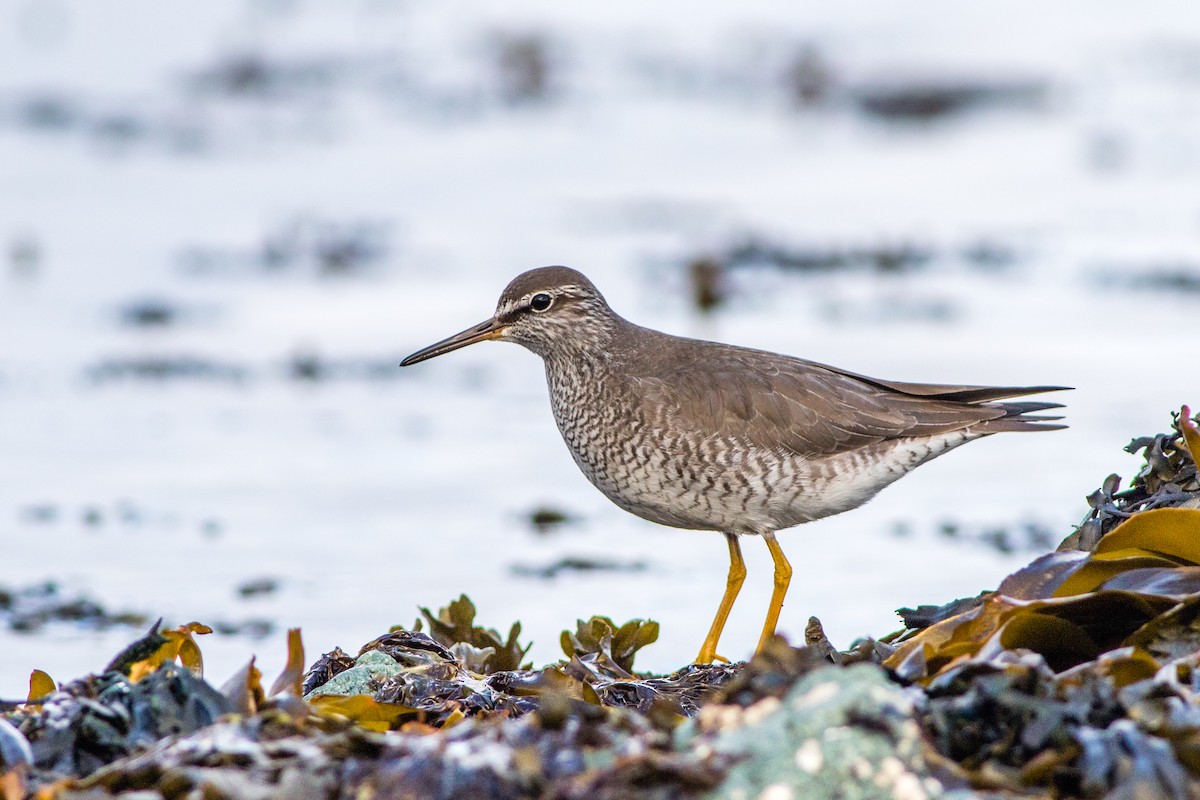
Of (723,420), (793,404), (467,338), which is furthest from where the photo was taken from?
(467,338)

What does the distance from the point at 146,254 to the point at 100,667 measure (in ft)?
17.8

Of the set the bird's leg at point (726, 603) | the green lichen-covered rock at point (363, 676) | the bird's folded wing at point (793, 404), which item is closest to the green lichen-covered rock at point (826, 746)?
the green lichen-covered rock at point (363, 676)

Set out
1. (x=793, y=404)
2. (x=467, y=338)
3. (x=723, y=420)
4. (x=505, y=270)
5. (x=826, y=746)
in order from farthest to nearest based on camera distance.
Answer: (x=505, y=270)
(x=467, y=338)
(x=793, y=404)
(x=723, y=420)
(x=826, y=746)

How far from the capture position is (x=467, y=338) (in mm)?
5184

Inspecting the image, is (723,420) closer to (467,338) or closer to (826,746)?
(467,338)

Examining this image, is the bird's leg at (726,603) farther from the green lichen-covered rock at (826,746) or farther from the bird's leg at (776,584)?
the green lichen-covered rock at (826,746)

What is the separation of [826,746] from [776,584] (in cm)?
263

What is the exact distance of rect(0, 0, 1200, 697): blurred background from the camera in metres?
5.83

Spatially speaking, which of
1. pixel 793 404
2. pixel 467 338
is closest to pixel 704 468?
pixel 793 404

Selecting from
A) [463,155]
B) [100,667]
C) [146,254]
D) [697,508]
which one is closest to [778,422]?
[697,508]

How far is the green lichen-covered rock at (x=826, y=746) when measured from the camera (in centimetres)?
238

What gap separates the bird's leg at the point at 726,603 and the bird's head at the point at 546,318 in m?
0.79

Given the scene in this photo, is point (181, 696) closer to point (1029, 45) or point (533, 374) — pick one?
point (533, 374)

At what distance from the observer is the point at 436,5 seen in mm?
15438
